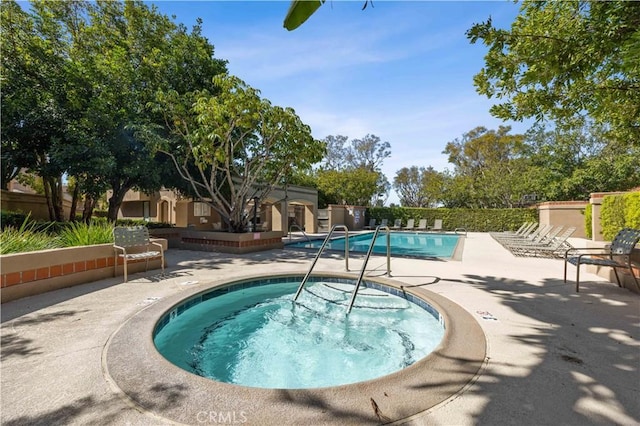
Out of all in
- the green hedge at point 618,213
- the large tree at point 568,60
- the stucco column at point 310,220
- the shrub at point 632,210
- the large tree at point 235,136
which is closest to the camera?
the large tree at point 568,60

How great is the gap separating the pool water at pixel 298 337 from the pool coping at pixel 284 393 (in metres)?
0.92

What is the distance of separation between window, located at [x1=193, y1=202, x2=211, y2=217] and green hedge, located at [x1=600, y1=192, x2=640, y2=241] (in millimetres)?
19372

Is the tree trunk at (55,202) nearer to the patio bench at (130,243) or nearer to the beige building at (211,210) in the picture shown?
the beige building at (211,210)

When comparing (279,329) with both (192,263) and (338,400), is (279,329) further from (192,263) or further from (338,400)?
(192,263)

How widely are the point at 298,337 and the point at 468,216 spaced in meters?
23.9

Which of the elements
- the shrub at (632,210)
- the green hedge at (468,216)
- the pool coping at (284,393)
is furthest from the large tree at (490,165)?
the pool coping at (284,393)

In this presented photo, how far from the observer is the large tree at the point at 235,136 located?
9461 millimetres

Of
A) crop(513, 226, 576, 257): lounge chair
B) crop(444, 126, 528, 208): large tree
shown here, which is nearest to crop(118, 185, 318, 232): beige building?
crop(513, 226, 576, 257): lounge chair

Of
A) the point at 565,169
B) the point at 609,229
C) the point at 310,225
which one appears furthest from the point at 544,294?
the point at 565,169

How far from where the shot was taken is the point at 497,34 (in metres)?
4.71

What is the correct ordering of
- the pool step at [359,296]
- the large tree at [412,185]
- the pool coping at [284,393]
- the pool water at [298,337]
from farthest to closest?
the large tree at [412,185]
the pool step at [359,296]
the pool water at [298,337]
the pool coping at [284,393]

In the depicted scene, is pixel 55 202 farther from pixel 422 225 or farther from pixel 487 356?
pixel 422 225

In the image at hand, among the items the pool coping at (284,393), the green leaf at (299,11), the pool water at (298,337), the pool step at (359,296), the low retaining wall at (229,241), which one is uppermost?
the green leaf at (299,11)

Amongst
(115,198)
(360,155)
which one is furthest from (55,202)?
(360,155)
